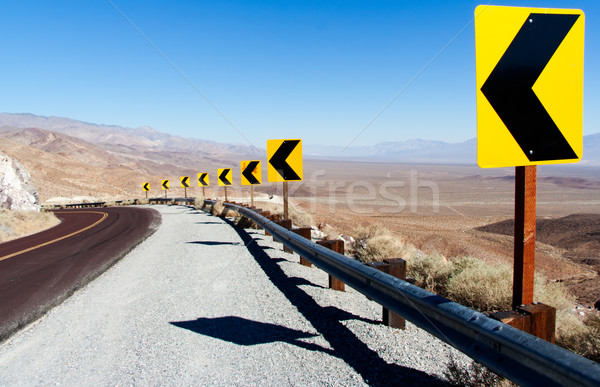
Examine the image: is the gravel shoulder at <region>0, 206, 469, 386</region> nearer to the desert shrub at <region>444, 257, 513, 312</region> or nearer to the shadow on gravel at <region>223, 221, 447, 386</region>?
the shadow on gravel at <region>223, 221, 447, 386</region>

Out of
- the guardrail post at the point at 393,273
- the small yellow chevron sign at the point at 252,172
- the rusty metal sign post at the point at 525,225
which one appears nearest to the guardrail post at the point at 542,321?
the rusty metal sign post at the point at 525,225

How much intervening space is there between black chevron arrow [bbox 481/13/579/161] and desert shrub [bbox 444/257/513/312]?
3.19 meters

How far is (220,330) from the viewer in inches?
170

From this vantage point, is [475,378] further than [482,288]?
No

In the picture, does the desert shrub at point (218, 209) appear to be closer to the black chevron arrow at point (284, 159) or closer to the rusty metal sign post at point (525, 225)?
the black chevron arrow at point (284, 159)

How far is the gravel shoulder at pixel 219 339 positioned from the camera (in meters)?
3.38

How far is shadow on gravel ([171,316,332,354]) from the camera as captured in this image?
4008mm

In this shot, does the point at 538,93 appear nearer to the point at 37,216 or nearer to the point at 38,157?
the point at 37,216

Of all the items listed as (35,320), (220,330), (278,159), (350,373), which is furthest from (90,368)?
(278,159)

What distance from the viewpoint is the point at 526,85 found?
269 cm

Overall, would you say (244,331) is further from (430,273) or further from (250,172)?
(250,172)

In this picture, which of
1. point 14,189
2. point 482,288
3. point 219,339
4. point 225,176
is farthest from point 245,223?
point 14,189

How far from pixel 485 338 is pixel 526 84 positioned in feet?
5.62

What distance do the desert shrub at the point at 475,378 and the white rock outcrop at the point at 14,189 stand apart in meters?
24.6
